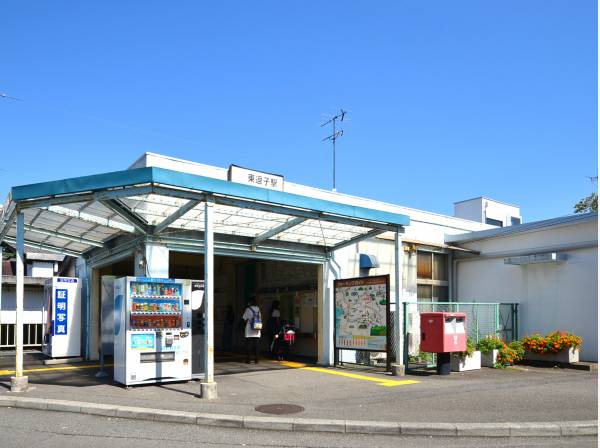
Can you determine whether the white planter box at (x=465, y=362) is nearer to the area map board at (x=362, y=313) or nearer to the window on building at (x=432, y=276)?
the area map board at (x=362, y=313)

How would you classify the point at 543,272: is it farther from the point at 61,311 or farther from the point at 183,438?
the point at 61,311

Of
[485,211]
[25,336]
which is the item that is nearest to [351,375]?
[25,336]

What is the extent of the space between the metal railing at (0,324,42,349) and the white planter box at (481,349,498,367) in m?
14.8

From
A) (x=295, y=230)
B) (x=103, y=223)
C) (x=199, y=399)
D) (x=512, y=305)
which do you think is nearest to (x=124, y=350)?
(x=199, y=399)

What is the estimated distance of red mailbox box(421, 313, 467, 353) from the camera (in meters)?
13.2

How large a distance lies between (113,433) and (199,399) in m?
2.20

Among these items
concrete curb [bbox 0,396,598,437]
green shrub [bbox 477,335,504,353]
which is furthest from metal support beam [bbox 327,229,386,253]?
concrete curb [bbox 0,396,598,437]

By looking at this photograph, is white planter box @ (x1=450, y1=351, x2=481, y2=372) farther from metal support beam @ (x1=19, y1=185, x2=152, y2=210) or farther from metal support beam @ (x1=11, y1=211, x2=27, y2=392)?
metal support beam @ (x1=11, y1=211, x2=27, y2=392)

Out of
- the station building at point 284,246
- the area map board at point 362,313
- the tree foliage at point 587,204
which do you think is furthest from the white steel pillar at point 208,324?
the tree foliage at point 587,204

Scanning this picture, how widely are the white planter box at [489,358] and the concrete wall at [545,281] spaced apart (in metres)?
3.21

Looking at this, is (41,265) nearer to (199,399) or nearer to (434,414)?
(199,399)

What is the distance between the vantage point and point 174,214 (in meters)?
11.2

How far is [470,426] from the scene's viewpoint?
787cm

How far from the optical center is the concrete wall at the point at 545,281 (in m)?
16.4
